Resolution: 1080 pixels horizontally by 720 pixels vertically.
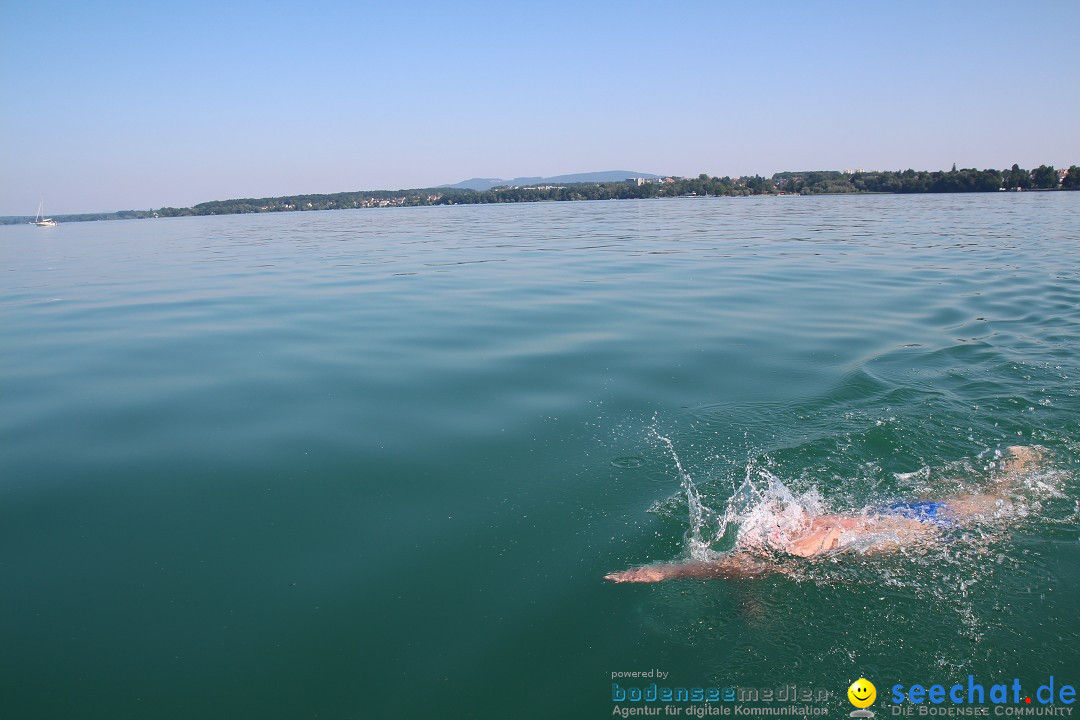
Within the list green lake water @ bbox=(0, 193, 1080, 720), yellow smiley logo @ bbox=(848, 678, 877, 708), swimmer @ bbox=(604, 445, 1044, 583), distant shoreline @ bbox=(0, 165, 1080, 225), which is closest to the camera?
yellow smiley logo @ bbox=(848, 678, 877, 708)

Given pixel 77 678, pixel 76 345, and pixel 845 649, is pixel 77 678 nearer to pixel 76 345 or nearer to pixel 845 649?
pixel 845 649

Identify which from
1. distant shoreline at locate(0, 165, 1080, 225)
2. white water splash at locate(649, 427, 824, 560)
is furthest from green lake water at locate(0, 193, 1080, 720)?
distant shoreline at locate(0, 165, 1080, 225)

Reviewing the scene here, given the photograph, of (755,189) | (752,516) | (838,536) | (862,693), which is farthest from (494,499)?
(755,189)

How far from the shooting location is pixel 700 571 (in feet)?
20.0

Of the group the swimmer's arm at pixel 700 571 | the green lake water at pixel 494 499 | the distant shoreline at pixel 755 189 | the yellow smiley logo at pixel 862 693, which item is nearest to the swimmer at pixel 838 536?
the swimmer's arm at pixel 700 571

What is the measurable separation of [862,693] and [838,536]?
207 cm

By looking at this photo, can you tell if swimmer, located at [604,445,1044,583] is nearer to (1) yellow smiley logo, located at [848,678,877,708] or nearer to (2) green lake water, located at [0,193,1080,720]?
(2) green lake water, located at [0,193,1080,720]

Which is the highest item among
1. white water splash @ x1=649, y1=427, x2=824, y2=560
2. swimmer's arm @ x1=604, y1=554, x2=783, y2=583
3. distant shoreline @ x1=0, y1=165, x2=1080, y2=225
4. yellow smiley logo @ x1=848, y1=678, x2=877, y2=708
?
distant shoreline @ x1=0, y1=165, x2=1080, y2=225

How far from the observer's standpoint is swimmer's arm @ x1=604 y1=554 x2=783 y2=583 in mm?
5961

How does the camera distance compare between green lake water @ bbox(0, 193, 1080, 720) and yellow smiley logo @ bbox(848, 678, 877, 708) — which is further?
green lake water @ bbox(0, 193, 1080, 720)

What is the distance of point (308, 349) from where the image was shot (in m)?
13.4

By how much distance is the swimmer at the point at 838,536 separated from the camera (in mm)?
6070

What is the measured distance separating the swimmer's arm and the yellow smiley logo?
1.36m

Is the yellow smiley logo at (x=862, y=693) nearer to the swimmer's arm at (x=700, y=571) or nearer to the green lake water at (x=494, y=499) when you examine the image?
the green lake water at (x=494, y=499)
